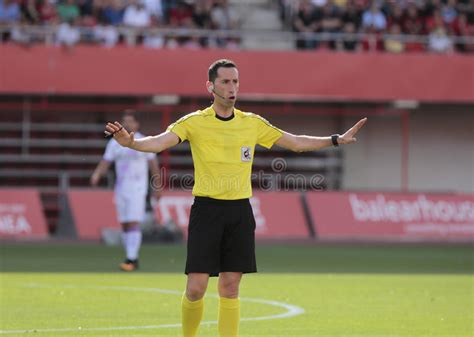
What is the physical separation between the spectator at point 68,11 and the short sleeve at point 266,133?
21584 mm

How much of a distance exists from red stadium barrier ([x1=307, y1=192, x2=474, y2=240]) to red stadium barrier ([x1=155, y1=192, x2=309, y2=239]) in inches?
17.7

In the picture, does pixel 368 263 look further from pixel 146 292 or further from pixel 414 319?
pixel 414 319

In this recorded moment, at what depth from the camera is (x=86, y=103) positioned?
33.0 metres

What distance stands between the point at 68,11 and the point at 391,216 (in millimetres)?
10324

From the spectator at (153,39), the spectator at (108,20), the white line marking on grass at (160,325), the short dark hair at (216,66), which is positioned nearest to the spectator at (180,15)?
the spectator at (153,39)

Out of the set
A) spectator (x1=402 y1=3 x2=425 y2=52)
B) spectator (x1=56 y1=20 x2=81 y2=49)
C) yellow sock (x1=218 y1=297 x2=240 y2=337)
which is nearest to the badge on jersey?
yellow sock (x1=218 y1=297 x2=240 y2=337)

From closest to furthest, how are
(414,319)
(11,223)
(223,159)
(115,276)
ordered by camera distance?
(223,159) → (414,319) → (115,276) → (11,223)

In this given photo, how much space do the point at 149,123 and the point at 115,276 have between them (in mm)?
15813

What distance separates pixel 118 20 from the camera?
104 feet

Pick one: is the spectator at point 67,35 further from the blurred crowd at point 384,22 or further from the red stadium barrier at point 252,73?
the blurred crowd at point 384,22

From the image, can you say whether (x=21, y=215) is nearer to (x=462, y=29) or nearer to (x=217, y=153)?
(x=462, y=29)

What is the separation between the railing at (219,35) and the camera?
3038 cm

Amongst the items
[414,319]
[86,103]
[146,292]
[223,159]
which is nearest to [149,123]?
[86,103]

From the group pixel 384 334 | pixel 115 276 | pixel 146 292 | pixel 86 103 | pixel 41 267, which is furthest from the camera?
pixel 86 103
